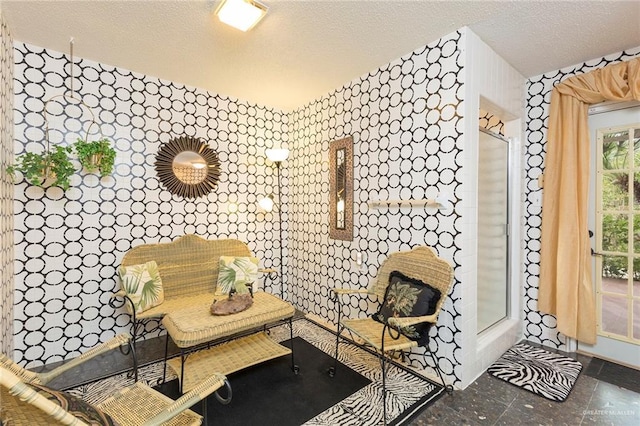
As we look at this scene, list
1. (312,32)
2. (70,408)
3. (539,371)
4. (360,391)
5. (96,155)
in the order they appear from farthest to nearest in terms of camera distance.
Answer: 1. (96,155)
2. (539,371)
3. (312,32)
4. (360,391)
5. (70,408)

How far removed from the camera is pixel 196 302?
2617 millimetres

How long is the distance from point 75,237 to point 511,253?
399 centimetres

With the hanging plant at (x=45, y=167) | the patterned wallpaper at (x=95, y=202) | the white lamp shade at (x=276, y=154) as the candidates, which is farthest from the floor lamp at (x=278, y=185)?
the hanging plant at (x=45, y=167)

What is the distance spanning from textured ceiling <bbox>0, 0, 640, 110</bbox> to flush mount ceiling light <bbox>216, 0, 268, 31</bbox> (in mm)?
77

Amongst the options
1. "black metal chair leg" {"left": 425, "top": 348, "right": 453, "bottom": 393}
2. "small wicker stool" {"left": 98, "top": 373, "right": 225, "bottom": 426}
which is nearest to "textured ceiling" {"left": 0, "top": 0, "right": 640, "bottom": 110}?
"small wicker stool" {"left": 98, "top": 373, "right": 225, "bottom": 426}

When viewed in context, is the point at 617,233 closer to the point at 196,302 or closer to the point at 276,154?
the point at 276,154

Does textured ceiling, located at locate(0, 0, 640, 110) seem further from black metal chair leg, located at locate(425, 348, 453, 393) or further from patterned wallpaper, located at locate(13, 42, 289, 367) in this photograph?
black metal chair leg, located at locate(425, 348, 453, 393)

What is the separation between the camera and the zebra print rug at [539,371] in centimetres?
206

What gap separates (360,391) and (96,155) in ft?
9.07

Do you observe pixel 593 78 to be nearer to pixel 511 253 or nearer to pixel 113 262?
pixel 511 253

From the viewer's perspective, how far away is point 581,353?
100 inches

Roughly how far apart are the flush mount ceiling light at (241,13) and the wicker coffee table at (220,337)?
6.70 ft

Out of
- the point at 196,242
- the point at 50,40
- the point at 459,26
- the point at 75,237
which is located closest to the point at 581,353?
the point at 459,26

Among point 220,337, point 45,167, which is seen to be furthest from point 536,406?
point 45,167
